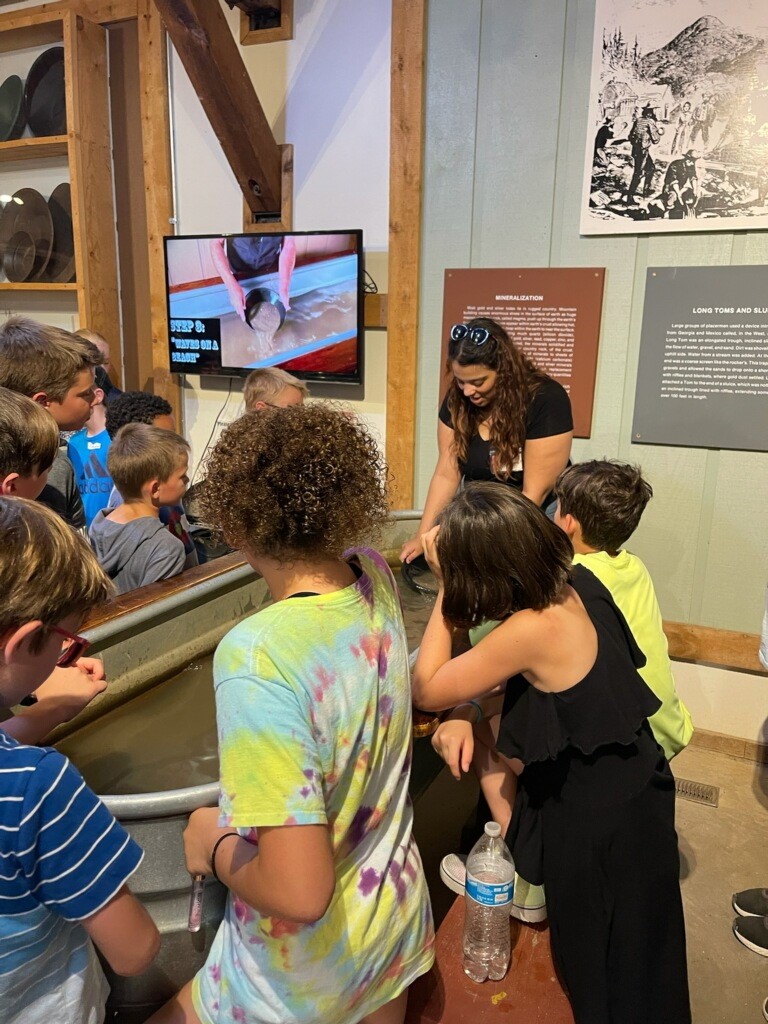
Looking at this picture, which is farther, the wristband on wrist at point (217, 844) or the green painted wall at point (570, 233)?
the green painted wall at point (570, 233)

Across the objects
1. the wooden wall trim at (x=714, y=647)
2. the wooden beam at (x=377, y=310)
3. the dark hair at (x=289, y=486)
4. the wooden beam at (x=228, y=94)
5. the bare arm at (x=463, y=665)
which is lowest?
the wooden wall trim at (x=714, y=647)

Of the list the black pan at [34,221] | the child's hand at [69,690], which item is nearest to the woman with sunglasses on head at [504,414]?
the child's hand at [69,690]

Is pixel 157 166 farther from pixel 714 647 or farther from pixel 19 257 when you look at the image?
pixel 714 647

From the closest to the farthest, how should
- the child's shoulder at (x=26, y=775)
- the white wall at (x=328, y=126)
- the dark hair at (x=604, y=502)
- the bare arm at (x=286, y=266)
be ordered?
the child's shoulder at (x=26, y=775) → the dark hair at (x=604, y=502) → the white wall at (x=328, y=126) → the bare arm at (x=286, y=266)

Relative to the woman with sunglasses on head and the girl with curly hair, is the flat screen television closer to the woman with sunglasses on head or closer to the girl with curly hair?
the woman with sunglasses on head

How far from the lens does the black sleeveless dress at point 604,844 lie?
4.35 feet

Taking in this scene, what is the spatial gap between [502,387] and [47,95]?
129 inches

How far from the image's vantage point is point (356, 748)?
3.12 ft

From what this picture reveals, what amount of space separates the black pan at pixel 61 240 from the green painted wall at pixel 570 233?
7.01 feet

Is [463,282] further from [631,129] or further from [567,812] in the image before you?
[567,812]

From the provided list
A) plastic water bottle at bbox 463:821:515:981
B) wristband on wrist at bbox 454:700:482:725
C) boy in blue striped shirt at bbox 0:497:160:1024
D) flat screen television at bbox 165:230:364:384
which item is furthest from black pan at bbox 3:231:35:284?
plastic water bottle at bbox 463:821:515:981

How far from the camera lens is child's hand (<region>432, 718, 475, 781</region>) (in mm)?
1416

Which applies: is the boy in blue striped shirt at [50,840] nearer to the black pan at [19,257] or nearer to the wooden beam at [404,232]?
the wooden beam at [404,232]

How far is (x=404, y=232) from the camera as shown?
3254mm
